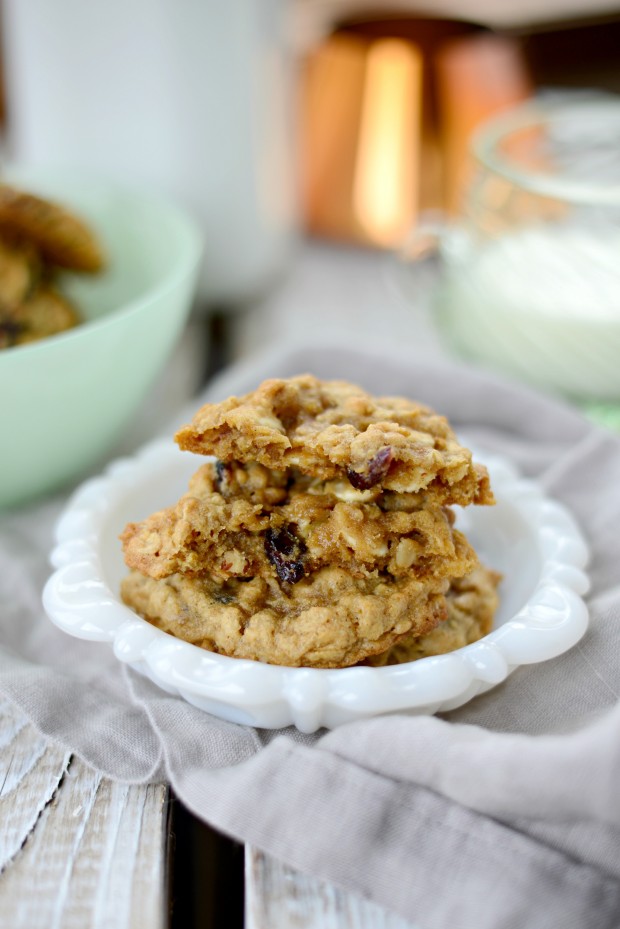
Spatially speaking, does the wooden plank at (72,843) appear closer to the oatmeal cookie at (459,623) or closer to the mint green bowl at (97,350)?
the oatmeal cookie at (459,623)

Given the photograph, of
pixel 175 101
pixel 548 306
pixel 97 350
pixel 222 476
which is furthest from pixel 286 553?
pixel 175 101

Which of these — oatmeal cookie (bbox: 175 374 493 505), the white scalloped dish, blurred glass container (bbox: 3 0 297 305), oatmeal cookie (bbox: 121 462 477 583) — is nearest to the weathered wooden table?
the white scalloped dish

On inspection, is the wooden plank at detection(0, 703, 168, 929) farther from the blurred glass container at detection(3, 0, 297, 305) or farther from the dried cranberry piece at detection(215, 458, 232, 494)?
the blurred glass container at detection(3, 0, 297, 305)

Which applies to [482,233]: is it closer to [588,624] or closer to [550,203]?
[550,203]

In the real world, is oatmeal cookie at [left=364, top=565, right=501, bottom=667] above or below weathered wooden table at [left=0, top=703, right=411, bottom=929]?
above

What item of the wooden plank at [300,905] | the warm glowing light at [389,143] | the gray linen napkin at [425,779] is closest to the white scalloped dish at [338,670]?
the gray linen napkin at [425,779]

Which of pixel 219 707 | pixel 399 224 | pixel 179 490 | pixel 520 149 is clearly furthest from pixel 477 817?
pixel 399 224

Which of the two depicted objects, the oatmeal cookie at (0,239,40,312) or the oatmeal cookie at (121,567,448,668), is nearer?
the oatmeal cookie at (121,567,448,668)

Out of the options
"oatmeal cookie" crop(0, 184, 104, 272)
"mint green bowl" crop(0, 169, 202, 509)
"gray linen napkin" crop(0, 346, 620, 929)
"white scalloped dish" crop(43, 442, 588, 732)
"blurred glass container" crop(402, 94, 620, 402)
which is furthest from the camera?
"blurred glass container" crop(402, 94, 620, 402)

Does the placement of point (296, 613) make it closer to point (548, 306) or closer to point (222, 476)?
point (222, 476)
